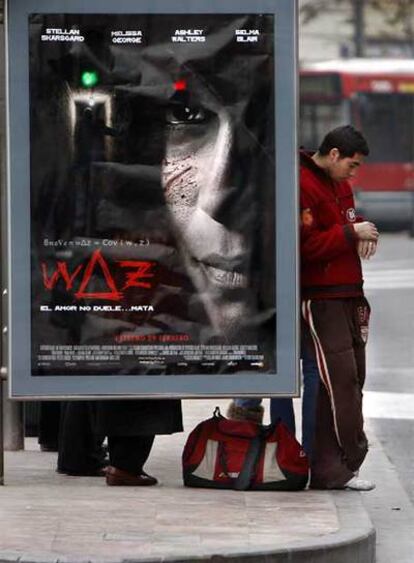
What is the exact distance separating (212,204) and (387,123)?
2833 centimetres

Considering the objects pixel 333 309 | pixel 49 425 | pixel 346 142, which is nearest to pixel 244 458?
pixel 333 309

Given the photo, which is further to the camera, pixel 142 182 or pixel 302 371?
pixel 302 371

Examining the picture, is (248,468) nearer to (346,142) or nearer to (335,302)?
(335,302)

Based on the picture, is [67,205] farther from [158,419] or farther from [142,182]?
[158,419]

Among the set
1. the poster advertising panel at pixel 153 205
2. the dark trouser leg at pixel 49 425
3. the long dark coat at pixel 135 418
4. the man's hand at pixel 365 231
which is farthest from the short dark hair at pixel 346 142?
the dark trouser leg at pixel 49 425

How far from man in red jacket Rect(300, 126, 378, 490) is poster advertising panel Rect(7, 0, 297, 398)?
32 centimetres

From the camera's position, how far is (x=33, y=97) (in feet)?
26.1

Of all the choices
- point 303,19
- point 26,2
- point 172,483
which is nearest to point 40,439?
point 172,483

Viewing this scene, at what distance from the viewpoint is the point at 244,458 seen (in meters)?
8.27

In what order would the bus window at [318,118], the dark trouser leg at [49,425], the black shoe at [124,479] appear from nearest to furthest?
1. the black shoe at [124,479]
2. the dark trouser leg at [49,425]
3. the bus window at [318,118]

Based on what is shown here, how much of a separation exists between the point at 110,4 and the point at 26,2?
371mm

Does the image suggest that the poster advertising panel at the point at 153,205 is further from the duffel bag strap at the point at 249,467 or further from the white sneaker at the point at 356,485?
the white sneaker at the point at 356,485

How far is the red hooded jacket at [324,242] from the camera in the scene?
8.26 meters

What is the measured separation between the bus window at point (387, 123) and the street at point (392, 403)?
32.0 feet
